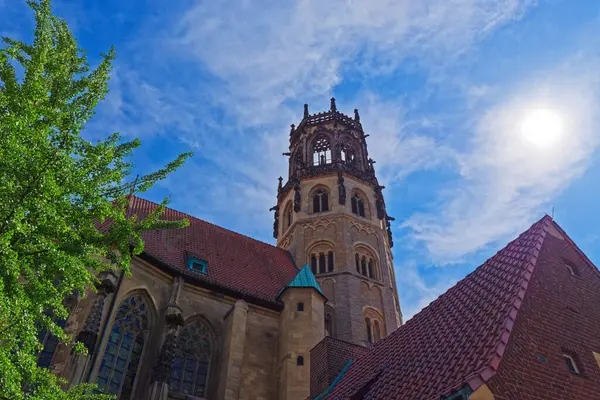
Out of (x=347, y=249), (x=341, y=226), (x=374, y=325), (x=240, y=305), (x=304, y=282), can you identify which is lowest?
(x=240, y=305)

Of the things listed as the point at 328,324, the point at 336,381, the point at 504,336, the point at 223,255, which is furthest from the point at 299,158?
the point at 504,336

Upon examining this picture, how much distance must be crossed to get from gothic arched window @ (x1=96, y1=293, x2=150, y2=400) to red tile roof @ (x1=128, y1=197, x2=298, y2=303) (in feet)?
6.13

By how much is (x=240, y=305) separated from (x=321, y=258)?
847cm

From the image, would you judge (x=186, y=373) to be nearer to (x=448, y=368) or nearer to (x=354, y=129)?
(x=448, y=368)

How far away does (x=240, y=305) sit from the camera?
16453mm

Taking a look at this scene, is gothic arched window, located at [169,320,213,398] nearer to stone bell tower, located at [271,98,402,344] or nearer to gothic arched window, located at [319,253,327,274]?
stone bell tower, located at [271,98,402,344]

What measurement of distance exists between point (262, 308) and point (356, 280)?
6310 mm

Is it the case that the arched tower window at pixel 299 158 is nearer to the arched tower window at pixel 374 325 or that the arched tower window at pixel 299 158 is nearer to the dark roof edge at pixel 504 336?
the arched tower window at pixel 374 325

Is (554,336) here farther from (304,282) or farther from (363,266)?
(363,266)

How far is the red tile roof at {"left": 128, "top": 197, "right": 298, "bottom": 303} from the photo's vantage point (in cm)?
1809

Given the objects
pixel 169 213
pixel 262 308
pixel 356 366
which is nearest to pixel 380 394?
pixel 356 366

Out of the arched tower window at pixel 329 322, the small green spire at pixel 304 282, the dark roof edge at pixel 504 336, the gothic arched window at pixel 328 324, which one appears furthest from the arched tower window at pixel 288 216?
the dark roof edge at pixel 504 336

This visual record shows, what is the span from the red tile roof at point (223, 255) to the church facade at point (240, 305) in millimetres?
75

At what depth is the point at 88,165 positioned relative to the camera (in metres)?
6.63
